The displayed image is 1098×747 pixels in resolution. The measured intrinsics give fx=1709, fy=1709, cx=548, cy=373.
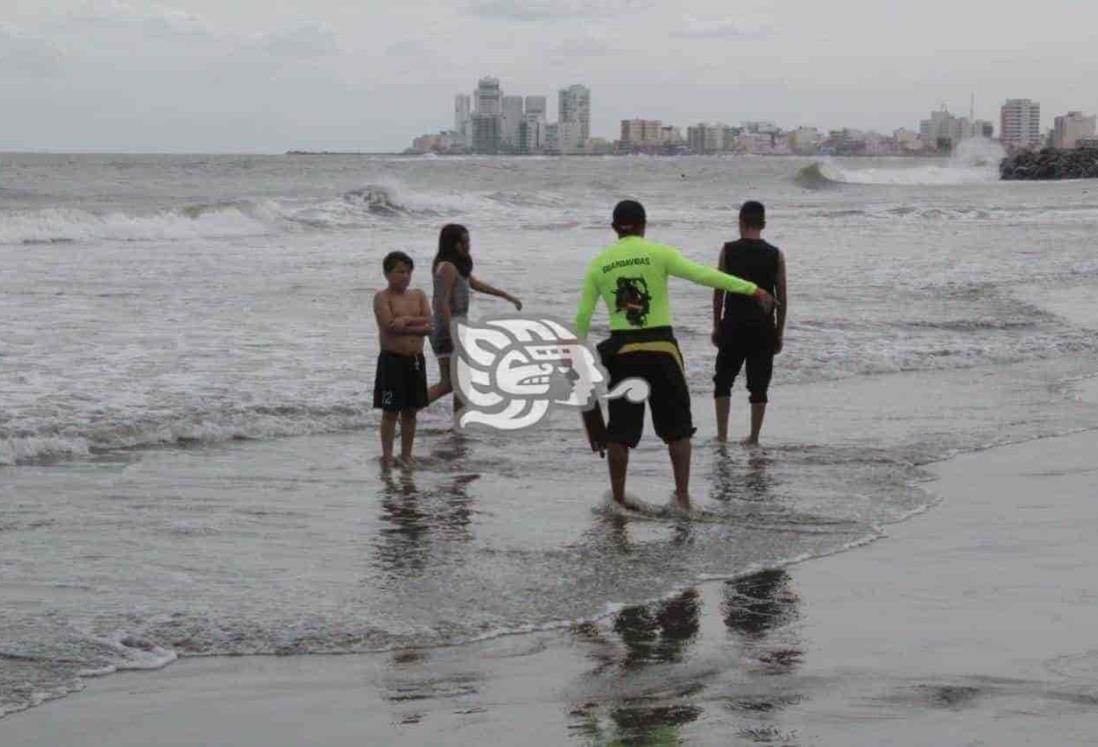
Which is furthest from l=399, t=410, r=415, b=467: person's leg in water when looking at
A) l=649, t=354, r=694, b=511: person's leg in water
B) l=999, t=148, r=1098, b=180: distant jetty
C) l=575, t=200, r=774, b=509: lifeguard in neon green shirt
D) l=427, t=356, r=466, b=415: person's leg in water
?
l=999, t=148, r=1098, b=180: distant jetty

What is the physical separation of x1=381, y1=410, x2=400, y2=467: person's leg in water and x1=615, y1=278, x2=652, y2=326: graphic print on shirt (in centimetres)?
237

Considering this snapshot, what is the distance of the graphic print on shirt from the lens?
27.0 ft

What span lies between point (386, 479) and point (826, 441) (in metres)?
3.16

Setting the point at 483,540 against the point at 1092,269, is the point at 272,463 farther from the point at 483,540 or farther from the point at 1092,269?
the point at 1092,269

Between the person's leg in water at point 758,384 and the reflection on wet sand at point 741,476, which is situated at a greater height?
the person's leg in water at point 758,384

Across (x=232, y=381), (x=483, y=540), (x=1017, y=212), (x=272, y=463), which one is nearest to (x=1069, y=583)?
(x=483, y=540)

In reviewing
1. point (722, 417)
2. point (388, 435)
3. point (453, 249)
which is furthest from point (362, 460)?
point (722, 417)

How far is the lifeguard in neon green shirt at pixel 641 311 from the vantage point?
26.9 ft

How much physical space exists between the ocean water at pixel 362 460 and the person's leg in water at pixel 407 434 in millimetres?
112

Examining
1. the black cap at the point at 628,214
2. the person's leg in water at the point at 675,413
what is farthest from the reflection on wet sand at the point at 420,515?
the black cap at the point at 628,214

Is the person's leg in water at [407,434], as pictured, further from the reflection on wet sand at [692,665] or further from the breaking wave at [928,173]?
the breaking wave at [928,173]

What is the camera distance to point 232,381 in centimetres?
1327

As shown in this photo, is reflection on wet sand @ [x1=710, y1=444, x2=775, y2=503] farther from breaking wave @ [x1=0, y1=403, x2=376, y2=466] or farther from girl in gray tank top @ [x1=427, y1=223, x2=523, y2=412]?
breaking wave @ [x1=0, y1=403, x2=376, y2=466]

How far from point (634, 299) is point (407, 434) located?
245 cm
